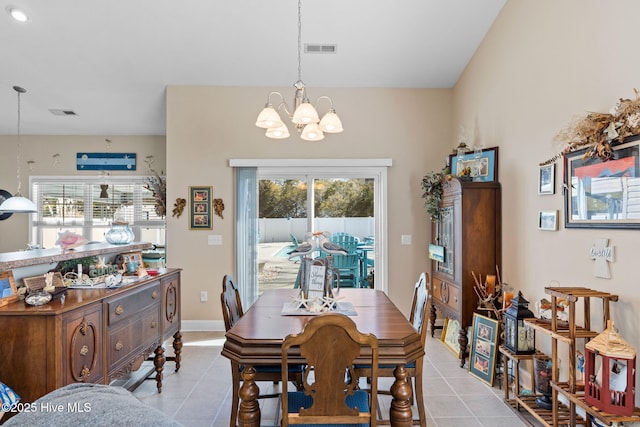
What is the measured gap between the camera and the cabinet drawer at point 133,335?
7.52 ft

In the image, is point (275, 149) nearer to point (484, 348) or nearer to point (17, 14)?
point (17, 14)

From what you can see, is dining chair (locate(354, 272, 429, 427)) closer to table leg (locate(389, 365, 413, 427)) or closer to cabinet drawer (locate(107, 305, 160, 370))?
table leg (locate(389, 365, 413, 427))

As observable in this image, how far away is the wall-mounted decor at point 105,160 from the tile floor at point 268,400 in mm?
3577

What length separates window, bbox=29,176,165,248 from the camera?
238 inches

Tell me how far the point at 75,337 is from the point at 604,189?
3.04 m

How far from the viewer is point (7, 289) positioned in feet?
6.38

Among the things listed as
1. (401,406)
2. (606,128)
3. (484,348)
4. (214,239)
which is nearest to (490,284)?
(484,348)

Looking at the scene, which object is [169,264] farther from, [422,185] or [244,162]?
[422,185]

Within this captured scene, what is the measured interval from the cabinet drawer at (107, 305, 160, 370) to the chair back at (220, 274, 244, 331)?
652mm

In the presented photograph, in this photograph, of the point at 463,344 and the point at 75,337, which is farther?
the point at 463,344

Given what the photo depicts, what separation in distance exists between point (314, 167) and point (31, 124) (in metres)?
4.42

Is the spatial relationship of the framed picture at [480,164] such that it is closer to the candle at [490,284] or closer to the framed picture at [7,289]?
the candle at [490,284]

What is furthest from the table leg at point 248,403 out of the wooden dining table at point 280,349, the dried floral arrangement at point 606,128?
the dried floral arrangement at point 606,128

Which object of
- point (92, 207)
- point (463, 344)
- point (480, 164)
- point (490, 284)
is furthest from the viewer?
point (92, 207)
